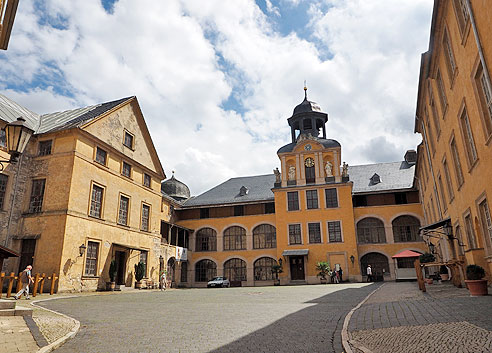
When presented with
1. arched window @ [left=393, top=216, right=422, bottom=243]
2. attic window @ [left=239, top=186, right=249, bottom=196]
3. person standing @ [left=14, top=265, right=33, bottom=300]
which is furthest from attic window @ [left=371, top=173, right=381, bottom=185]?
person standing @ [left=14, top=265, right=33, bottom=300]

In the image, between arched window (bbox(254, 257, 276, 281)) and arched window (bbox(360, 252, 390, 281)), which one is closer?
arched window (bbox(360, 252, 390, 281))

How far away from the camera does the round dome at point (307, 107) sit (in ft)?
145

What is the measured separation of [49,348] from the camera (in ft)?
18.8

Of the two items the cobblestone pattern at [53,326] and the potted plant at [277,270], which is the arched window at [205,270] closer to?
the potted plant at [277,270]

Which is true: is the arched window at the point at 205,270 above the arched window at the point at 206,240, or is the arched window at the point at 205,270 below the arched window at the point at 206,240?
below

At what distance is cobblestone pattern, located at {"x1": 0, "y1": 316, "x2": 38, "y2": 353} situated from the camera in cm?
572

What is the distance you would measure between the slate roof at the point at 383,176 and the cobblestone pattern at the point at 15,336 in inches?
1417

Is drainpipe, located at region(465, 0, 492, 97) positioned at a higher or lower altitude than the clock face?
lower

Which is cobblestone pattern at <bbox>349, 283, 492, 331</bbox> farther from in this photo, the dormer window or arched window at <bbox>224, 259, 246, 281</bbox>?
arched window at <bbox>224, 259, 246, 281</bbox>

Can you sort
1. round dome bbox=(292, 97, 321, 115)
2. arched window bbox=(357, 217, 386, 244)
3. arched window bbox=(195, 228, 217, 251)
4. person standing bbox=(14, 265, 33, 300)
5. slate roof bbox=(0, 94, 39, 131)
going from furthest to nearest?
round dome bbox=(292, 97, 321, 115)
arched window bbox=(195, 228, 217, 251)
arched window bbox=(357, 217, 386, 244)
slate roof bbox=(0, 94, 39, 131)
person standing bbox=(14, 265, 33, 300)

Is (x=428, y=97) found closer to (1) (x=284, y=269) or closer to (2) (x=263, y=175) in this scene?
(1) (x=284, y=269)

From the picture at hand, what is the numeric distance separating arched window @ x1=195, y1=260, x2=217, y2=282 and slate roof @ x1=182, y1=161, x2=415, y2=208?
6.67 m

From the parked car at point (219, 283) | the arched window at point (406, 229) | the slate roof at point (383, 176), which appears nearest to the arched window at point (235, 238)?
the parked car at point (219, 283)

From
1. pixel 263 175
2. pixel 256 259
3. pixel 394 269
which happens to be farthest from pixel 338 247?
pixel 263 175
